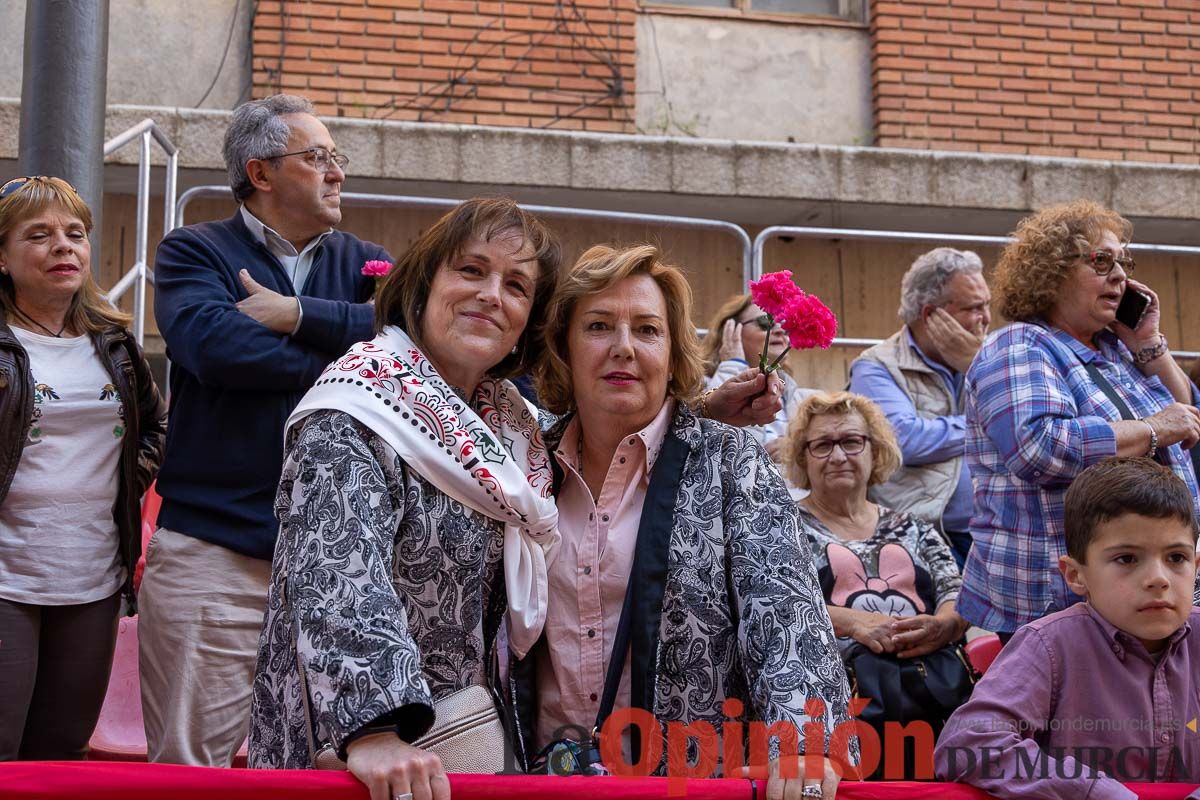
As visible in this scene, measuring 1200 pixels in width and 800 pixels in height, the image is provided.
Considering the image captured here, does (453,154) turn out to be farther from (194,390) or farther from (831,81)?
(194,390)

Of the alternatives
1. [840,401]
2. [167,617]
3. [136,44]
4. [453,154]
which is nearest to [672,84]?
[453,154]

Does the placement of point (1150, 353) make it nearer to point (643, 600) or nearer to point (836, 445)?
point (836, 445)

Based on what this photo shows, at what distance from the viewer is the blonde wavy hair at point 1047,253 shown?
4.47 metres

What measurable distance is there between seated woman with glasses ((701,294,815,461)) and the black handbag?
1.38 metres

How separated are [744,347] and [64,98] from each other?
2882 mm

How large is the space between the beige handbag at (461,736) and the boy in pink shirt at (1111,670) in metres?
1.01

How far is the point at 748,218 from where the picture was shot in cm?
963

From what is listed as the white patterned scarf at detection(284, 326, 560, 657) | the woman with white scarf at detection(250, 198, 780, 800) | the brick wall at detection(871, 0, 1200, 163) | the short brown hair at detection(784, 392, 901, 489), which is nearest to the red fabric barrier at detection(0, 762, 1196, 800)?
the woman with white scarf at detection(250, 198, 780, 800)

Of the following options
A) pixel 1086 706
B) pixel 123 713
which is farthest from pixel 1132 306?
pixel 123 713

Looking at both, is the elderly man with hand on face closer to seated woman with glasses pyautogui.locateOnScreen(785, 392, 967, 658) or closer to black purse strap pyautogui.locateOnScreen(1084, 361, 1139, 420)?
seated woman with glasses pyautogui.locateOnScreen(785, 392, 967, 658)

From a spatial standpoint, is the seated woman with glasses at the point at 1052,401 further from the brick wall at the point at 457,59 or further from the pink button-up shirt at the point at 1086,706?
the brick wall at the point at 457,59

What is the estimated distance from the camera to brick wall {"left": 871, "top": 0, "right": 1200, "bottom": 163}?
32.6ft

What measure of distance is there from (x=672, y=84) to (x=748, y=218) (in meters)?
1.07

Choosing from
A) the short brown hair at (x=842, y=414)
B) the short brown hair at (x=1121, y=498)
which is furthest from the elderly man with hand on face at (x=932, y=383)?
the short brown hair at (x=1121, y=498)
